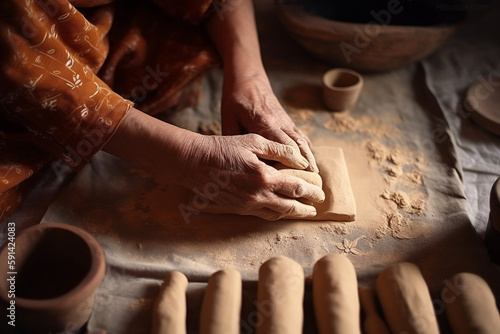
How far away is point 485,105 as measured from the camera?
229 cm

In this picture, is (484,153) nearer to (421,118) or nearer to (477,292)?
(421,118)

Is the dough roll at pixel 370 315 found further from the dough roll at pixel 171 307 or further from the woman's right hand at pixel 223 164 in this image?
the dough roll at pixel 171 307

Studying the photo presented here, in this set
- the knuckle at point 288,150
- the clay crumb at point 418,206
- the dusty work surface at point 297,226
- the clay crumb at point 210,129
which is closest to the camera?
the dusty work surface at point 297,226

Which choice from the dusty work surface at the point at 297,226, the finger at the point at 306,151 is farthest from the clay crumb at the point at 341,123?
the finger at the point at 306,151

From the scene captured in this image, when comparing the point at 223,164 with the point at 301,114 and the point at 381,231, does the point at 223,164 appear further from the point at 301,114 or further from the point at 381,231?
the point at 301,114

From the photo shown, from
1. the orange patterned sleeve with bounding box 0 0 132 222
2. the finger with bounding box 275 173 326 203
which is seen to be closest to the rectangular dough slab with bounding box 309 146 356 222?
the finger with bounding box 275 173 326 203

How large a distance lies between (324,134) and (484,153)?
2.46 feet

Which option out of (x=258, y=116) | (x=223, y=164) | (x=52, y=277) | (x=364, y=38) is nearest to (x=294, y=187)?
(x=223, y=164)

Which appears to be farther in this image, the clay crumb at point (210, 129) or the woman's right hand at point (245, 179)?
the clay crumb at point (210, 129)

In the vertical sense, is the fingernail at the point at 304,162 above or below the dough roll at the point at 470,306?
above

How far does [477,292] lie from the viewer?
4.37 feet

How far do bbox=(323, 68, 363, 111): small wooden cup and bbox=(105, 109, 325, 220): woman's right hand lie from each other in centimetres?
69

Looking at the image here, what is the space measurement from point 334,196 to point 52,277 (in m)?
1.01

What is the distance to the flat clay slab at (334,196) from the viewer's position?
5.50 ft
